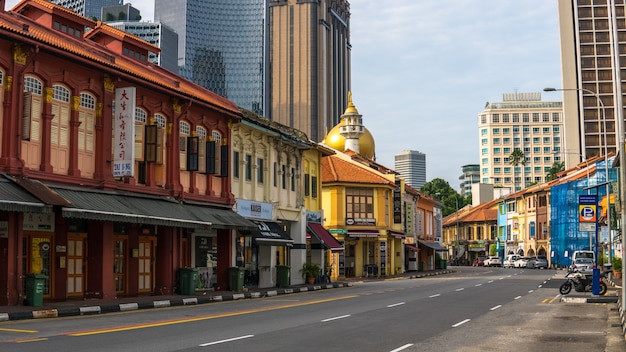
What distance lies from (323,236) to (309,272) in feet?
15.1

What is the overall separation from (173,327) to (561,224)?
76.0 meters

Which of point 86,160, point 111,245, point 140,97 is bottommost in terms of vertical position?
point 111,245

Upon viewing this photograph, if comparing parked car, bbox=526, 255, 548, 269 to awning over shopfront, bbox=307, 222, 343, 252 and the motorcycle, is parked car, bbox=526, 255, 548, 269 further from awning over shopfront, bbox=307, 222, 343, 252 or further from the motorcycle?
the motorcycle

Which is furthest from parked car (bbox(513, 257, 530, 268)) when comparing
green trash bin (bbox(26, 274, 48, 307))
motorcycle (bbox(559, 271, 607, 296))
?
green trash bin (bbox(26, 274, 48, 307))

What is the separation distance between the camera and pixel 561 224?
86.2 meters

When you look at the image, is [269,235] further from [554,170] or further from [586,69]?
[554,170]

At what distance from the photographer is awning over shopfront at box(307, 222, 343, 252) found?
46438mm

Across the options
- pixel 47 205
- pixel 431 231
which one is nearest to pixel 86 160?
pixel 47 205

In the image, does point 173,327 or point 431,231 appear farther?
point 431,231

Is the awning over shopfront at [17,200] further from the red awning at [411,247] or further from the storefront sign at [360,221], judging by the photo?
the red awning at [411,247]

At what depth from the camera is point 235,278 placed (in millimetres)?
34250

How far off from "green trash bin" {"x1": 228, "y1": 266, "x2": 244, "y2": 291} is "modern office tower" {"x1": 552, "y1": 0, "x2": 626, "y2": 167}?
10809cm

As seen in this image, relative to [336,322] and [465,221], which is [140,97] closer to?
[336,322]

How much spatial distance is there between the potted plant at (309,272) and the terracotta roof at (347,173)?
16.3m
